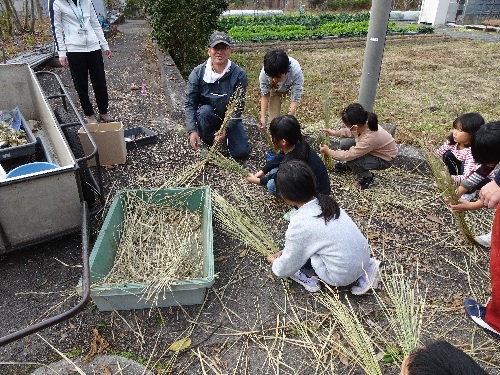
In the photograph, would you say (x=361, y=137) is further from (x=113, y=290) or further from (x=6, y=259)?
(x=6, y=259)

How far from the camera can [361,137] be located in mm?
3562

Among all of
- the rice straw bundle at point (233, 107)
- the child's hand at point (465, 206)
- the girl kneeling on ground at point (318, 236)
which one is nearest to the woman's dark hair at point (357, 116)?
the child's hand at point (465, 206)

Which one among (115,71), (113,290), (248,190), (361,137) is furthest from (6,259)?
(115,71)

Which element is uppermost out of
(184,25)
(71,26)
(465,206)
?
(71,26)

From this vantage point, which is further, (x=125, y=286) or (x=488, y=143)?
(x=488, y=143)

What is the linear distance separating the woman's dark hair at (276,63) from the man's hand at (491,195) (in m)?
2.19

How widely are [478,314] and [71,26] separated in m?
4.64

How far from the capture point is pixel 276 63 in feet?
12.4

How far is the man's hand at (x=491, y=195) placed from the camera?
2.39 meters

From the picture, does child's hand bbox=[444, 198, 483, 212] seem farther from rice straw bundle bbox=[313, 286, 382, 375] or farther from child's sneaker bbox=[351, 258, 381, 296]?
rice straw bundle bbox=[313, 286, 382, 375]

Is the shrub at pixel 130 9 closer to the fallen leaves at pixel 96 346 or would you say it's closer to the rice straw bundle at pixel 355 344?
the fallen leaves at pixel 96 346

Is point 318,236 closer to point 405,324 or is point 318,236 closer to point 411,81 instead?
point 405,324

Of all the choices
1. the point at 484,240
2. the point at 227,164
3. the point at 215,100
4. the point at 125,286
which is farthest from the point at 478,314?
the point at 215,100

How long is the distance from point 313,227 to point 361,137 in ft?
5.18
